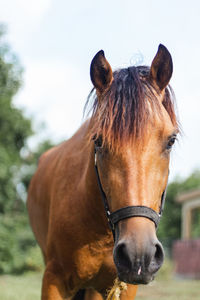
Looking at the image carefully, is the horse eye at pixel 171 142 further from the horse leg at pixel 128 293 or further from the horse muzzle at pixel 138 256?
the horse leg at pixel 128 293

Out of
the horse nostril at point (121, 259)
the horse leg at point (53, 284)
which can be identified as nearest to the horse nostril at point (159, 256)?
the horse nostril at point (121, 259)

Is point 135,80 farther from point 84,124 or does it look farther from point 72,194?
point 84,124

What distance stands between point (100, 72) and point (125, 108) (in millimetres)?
411

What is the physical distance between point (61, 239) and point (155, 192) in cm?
116

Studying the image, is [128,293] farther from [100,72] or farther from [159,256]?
[100,72]

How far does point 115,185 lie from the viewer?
246cm

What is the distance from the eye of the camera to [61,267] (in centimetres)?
337

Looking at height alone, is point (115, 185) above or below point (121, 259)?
above

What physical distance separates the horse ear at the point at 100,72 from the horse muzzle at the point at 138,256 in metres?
1.09

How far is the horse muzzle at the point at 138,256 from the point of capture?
2174 millimetres

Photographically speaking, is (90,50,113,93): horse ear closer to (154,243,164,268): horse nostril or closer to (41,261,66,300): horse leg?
(154,243,164,268): horse nostril

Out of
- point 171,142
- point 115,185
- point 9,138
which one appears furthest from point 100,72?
point 9,138

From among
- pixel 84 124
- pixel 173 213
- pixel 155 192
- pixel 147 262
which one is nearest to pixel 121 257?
pixel 147 262

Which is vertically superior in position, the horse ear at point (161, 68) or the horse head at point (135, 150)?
the horse ear at point (161, 68)
